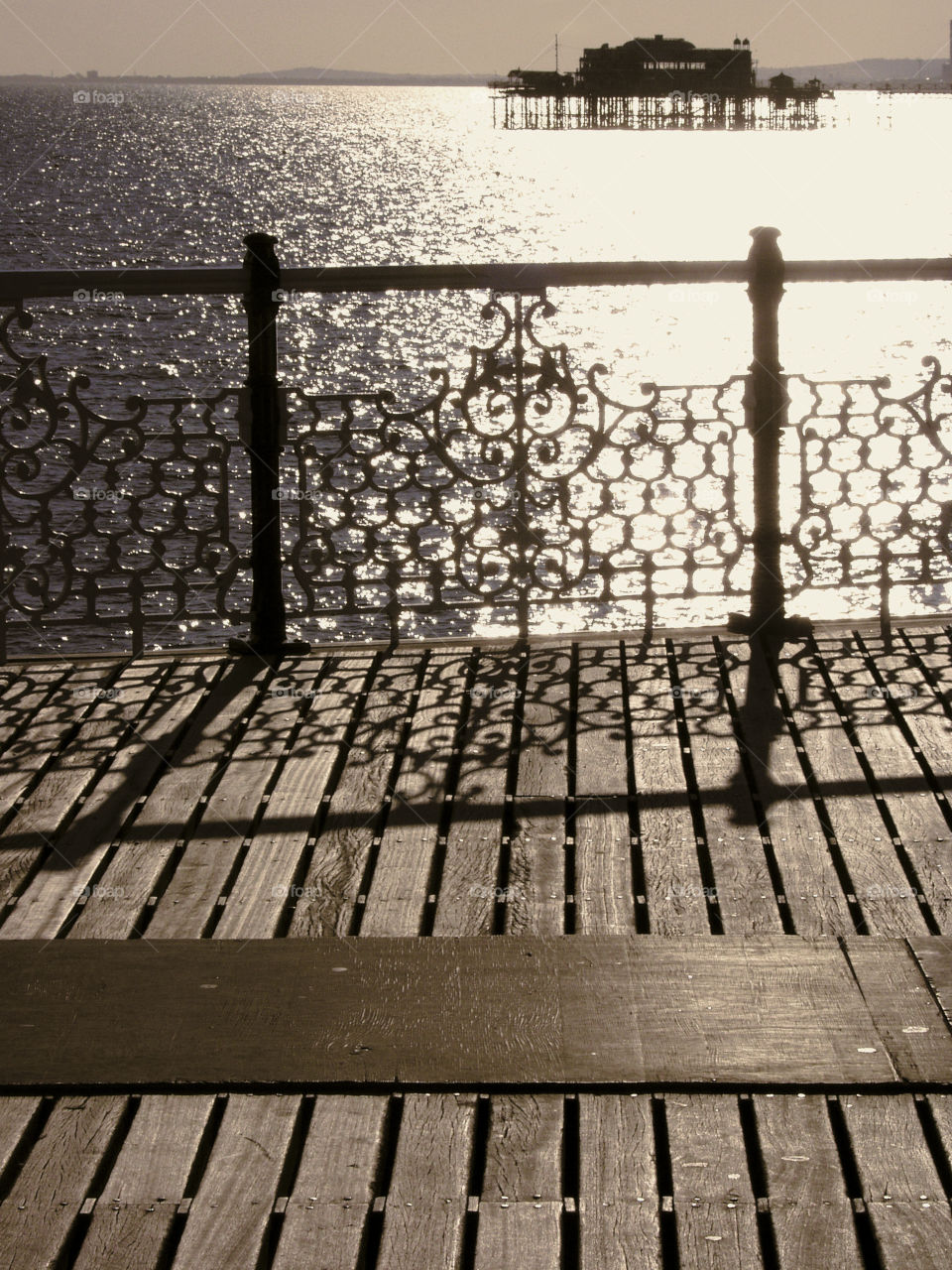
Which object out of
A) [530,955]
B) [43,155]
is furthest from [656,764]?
[43,155]

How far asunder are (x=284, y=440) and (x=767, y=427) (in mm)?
1907

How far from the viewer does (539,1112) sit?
3.02 metres

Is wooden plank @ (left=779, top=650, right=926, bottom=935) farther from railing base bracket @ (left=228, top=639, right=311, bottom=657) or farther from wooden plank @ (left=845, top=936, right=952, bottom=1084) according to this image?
railing base bracket @ (left=228, top=639, right=311, bottom=657)

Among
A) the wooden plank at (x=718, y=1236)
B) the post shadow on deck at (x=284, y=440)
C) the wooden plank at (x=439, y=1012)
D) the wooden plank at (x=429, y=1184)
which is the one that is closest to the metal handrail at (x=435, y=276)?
the post shadow on deck at (x=284, y=440)

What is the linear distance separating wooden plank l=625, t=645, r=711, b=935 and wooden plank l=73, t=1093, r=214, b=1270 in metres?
1.28

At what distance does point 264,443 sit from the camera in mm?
6133

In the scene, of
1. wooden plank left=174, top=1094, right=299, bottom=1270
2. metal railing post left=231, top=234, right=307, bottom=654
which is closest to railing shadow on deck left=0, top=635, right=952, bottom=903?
metal railing post left=231, top=234, right=307, bottom=654

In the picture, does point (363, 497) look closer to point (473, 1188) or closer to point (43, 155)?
point (473, 1188)

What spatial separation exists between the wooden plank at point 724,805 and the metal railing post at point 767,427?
0.34 metres

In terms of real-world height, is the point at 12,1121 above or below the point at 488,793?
below

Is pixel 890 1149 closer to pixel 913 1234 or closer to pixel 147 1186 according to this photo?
pixel 913 1234

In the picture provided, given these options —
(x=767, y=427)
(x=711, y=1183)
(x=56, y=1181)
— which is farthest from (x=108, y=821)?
(x=767, y=427)

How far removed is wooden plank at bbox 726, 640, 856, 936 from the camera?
391 centimetres

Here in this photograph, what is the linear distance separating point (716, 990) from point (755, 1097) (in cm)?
41
